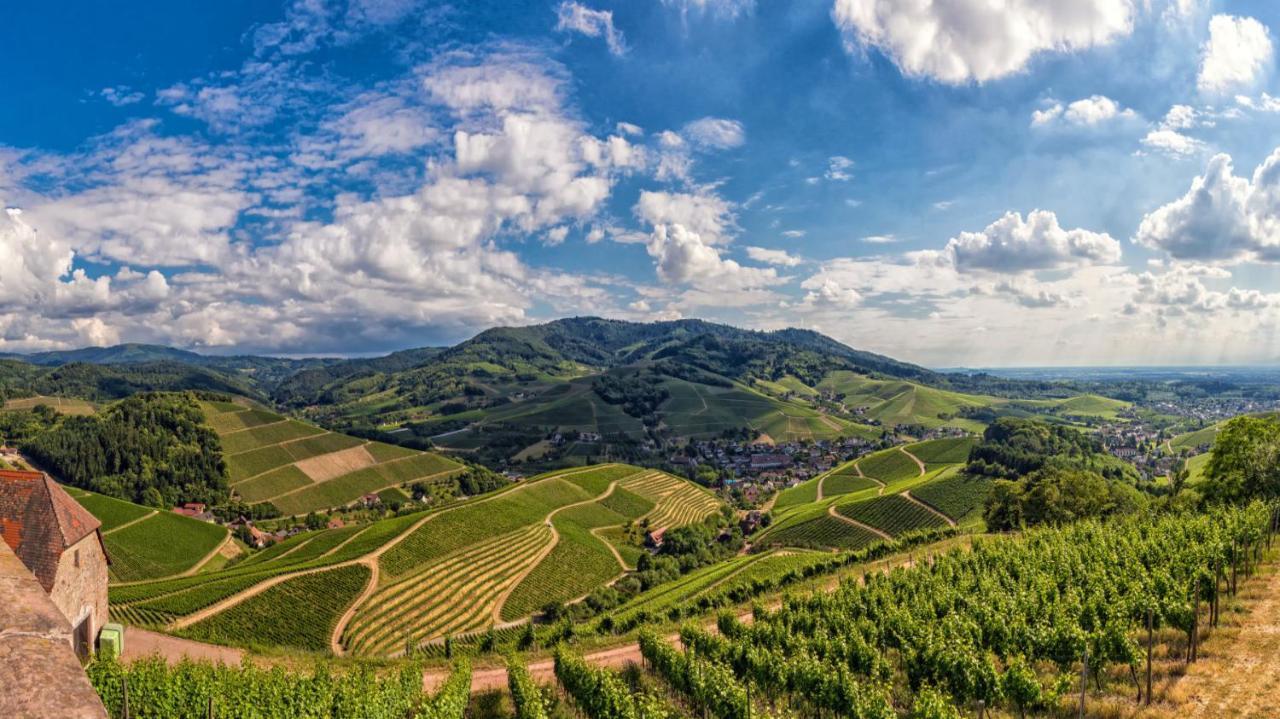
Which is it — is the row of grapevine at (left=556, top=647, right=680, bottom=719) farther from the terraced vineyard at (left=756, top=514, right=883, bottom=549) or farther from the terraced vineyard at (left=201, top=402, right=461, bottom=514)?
the terraced vineyard at (left=201, top=402, right=461, bottom=514)

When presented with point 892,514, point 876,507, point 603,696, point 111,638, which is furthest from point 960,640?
point 876,507

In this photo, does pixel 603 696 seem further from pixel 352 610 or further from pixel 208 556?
pixel 208 556

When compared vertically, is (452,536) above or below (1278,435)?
below

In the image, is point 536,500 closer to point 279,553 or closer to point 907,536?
point 279,553

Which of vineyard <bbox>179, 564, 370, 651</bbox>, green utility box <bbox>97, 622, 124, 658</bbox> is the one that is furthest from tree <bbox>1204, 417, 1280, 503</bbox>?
vineyard <bbox>179, 564, 370, 651</bbox>

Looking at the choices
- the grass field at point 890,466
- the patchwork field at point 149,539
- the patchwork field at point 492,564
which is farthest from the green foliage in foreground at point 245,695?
the grass field at point 890,466

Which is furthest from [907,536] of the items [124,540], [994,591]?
[124,540]
